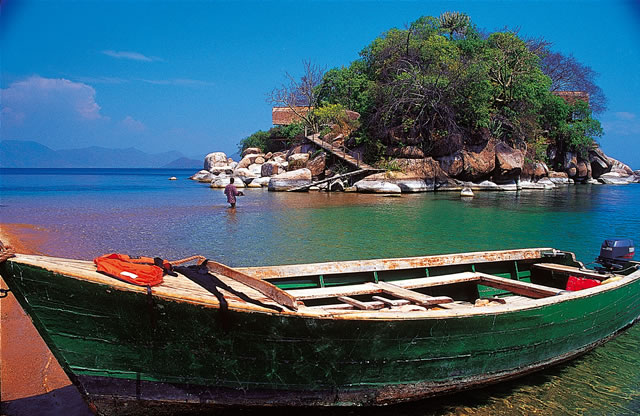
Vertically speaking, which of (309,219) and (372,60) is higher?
(372,60)

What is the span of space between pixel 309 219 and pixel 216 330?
1465 centimetres

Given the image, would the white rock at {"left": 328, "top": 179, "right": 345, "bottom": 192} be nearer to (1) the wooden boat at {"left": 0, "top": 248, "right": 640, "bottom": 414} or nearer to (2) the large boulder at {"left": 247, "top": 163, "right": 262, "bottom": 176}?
(2) the large boulder at {"left": 247, "top": 163, "right": 262, "bottom": 176}

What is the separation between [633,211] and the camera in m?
22.1

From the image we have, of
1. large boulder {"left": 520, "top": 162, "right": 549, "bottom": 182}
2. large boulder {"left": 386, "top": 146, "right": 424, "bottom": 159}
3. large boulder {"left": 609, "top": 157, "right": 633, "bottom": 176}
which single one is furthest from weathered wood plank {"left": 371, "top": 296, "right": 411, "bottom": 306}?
large boulder {"left": 609, "top": 157, "right": 633, "bottom": 176}

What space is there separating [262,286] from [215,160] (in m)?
60.4

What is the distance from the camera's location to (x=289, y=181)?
3209 centimetres

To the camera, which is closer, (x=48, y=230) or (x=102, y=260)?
(x=102, y=260)

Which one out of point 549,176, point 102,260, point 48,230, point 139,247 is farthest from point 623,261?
point 549,176

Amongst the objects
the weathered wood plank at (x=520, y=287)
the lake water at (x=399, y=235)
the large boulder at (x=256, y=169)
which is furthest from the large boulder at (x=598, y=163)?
the weathered wood plank at (x=520, y=287)

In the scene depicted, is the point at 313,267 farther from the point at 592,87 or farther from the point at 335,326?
the point at 592,87

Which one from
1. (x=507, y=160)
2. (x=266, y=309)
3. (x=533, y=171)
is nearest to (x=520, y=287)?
(x=266, y=309)

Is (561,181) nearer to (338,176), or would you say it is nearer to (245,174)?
(338,176)

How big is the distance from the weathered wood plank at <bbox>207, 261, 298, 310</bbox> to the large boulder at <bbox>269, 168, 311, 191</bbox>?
2734 cm

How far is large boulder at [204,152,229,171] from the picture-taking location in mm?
61416
